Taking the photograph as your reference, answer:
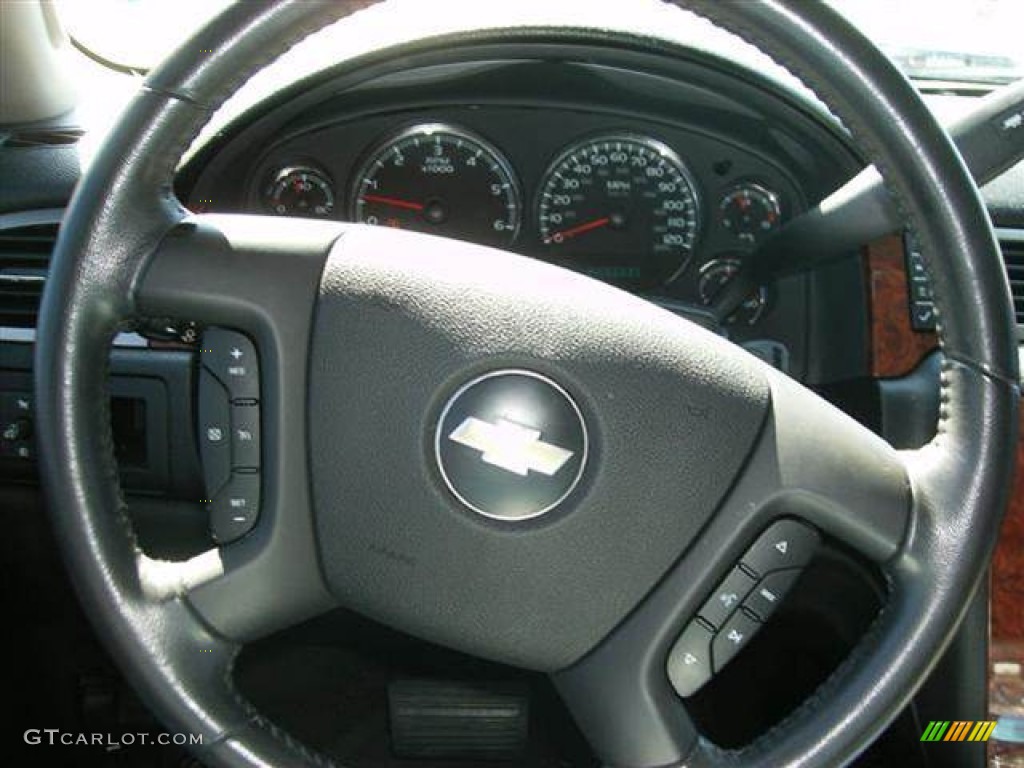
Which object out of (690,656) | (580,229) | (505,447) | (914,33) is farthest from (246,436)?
(914,33)

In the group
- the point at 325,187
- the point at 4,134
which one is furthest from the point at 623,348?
the point at 4,134

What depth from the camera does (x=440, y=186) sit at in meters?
2.05

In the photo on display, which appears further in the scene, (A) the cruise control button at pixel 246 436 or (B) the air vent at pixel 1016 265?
(B) the air vent at pixel 1016 265

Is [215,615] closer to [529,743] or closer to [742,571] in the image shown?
[742,571]

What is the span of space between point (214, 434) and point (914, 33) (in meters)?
1.31

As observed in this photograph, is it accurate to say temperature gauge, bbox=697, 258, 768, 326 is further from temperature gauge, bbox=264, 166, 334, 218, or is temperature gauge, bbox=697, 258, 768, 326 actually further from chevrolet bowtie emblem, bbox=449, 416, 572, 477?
chevrolet bowtie emblem, bbox=449, 416, 572, 477

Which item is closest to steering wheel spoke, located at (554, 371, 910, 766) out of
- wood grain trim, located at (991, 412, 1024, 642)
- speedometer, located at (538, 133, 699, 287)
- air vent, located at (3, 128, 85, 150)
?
wood grain trim, located at (991, 412, 1024, 642)

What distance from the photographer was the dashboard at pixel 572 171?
199 centimetres

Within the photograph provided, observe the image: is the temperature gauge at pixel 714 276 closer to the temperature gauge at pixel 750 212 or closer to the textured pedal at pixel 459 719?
the temperature gauge at pixel 750 212

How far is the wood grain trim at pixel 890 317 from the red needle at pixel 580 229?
375 millimetres

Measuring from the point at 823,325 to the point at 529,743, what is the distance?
71cm

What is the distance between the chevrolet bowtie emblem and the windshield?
1.13 meters

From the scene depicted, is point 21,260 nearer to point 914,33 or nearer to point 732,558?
point 732,558

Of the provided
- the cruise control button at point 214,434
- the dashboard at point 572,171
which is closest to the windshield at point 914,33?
the dashboard at point 572,171
